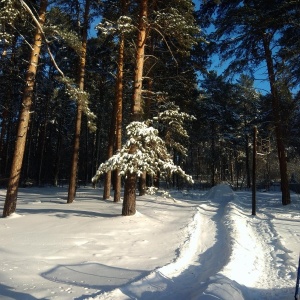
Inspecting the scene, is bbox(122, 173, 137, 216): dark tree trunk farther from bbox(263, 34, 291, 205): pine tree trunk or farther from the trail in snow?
bbox(263, 34, 291, 205): pine tree trunk

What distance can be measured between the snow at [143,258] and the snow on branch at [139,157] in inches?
65.9

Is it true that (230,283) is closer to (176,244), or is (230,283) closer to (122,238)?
(176,244)

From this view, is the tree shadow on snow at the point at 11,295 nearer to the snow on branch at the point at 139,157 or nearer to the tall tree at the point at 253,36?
the snow on branch at the point at 139,157

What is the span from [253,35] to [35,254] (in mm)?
13213

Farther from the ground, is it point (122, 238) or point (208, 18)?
point (208, 18)

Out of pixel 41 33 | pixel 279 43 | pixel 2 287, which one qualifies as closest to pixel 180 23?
pixel 41 33

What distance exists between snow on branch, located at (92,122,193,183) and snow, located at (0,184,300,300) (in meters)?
1.67

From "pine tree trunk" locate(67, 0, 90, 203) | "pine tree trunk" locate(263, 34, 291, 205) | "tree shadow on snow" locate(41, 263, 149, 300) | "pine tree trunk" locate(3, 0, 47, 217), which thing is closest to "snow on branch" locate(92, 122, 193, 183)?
"pine tree trunk" locate(3, 0, 47, 217)

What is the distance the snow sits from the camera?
4.48 m

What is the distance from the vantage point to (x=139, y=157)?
8875mm

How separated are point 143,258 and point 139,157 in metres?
3.41

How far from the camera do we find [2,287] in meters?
4.45

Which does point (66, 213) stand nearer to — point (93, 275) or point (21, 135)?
point (21, 135)

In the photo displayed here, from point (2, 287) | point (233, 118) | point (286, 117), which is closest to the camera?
point (2, 287)
